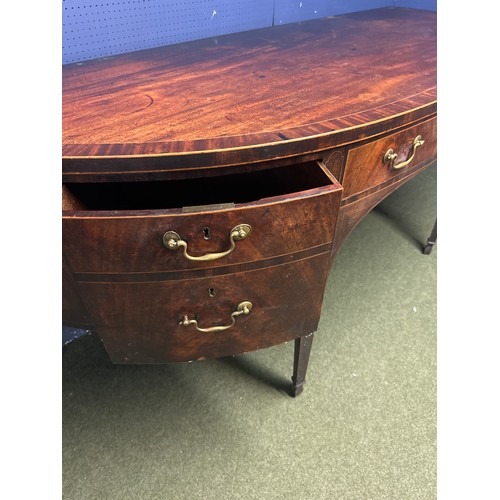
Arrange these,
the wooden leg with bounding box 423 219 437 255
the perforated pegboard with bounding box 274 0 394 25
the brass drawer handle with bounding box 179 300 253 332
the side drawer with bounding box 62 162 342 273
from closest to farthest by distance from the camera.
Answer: the side drawer with bounding box 62 162 342 273
the brass drawer handle with bounding box 179 300 253 332
the perforated pegboard with bounding box 274 0 394 25
the wooden leg with bounding box 423 219 437 255

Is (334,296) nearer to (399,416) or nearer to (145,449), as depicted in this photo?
(399,416)

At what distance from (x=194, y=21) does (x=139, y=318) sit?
0.71 metres

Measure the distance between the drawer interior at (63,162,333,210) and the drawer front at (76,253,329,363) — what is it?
0.15 meters

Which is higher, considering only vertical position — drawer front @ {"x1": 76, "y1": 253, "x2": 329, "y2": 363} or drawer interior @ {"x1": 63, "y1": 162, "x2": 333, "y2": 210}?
drawer interior @ {"x1": 63, "y1": 162, "x2": 333, "y2": 210}

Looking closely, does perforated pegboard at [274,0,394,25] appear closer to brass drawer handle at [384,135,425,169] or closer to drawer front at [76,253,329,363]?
brass drawer handle at [384,135,425,169]

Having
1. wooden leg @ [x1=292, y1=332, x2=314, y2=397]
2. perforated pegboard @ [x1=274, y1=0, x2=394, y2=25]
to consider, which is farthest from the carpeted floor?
perforated pegboard @ [x1=274, y1=0, x2=394, y2=25]

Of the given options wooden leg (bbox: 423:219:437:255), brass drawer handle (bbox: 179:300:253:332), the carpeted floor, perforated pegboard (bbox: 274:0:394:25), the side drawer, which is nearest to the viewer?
the side drawer

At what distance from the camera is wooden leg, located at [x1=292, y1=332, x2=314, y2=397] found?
0.77m

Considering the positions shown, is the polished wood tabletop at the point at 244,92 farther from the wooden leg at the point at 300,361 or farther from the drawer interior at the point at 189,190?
→ the wooden leg at the point at 300,361

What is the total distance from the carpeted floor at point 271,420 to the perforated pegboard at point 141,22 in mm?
645

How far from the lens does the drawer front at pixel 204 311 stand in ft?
1.84

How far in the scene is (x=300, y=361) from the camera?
81cm

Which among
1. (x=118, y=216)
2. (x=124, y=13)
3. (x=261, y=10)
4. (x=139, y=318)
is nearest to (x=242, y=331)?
(x=139, y=318)

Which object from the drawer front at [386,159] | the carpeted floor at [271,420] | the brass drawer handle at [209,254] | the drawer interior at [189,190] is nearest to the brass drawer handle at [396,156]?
the drawer front at [386,159]
